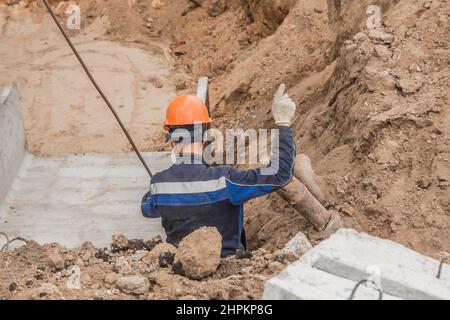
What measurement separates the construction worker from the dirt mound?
28 centimetres

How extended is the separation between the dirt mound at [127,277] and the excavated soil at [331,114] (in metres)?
0.02

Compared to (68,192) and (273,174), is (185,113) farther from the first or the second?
(68,192)

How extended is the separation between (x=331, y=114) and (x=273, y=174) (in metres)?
2.25

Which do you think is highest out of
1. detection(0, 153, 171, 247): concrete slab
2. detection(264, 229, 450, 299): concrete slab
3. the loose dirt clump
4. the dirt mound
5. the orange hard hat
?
the orange hard hat

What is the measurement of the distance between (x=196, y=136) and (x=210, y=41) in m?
6.97

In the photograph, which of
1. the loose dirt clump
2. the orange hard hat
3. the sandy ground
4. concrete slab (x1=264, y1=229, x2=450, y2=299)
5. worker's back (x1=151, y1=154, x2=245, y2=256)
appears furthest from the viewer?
the sandy ground

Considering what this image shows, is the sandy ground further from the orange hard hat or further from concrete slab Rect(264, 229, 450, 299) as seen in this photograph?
concrete slab Rect(264, 229, 450, 299)

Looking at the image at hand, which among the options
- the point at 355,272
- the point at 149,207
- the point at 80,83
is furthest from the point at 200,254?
the point at 80,83

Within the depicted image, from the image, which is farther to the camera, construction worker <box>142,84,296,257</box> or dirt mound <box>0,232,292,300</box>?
construction worker <box>142,84,296,257</box>

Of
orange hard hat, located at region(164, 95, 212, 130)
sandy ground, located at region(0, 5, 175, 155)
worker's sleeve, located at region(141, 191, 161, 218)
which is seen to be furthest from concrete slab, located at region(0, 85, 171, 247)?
orange hard hat, located at region(164, 95, 212, 130)

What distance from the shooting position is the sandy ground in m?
9.43

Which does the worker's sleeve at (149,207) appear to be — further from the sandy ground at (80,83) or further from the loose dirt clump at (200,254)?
the sandy ground at (80,83)
